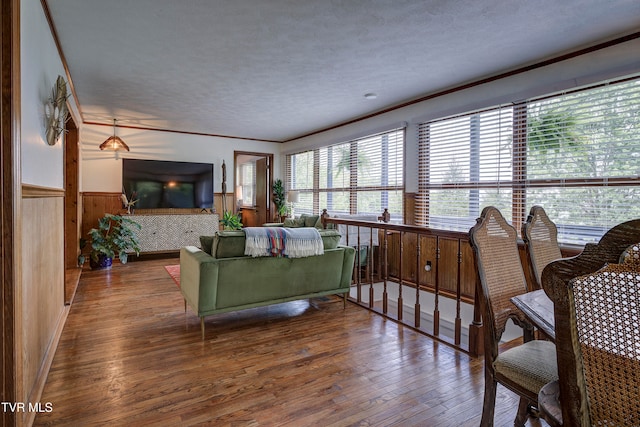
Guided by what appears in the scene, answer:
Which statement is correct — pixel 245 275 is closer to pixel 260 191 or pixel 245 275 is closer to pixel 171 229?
pixel 171 229

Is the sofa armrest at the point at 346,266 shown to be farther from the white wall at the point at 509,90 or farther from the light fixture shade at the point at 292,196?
the light fixture shade at the point at 292,196

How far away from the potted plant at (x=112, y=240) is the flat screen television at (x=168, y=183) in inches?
23.1

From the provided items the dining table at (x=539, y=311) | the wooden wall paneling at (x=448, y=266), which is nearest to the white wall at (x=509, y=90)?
the wooden wall paneling at (x=448, y=266)

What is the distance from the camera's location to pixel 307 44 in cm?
282

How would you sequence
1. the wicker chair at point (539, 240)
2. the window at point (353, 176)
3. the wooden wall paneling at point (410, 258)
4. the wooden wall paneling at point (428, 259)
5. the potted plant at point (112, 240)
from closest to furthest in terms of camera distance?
1. the wicker chair at point (539, 240)
2. the wooden wall paneling at point (428, 259)
3. the wooden wall paneling at point (410, 258)
4. the window at point (353, 176)
5. the potted plant at point (112, 240)

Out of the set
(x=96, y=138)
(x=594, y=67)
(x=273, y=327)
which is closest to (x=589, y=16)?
(x=594, y=67)

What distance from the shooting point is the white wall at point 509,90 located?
271 cm

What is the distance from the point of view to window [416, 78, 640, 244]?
2723 millimetres

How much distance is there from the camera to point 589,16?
237 centimetres

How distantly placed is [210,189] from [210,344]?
4.62 meters

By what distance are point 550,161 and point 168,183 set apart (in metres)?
5.91

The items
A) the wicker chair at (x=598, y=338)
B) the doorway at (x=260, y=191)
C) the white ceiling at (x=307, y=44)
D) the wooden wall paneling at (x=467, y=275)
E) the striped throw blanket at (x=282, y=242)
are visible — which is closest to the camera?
the wicker chair at (x=598, y=338)

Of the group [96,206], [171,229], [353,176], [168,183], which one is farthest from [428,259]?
[96,206]

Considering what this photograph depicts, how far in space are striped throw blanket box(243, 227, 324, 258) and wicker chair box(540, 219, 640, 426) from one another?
7.62 ft
